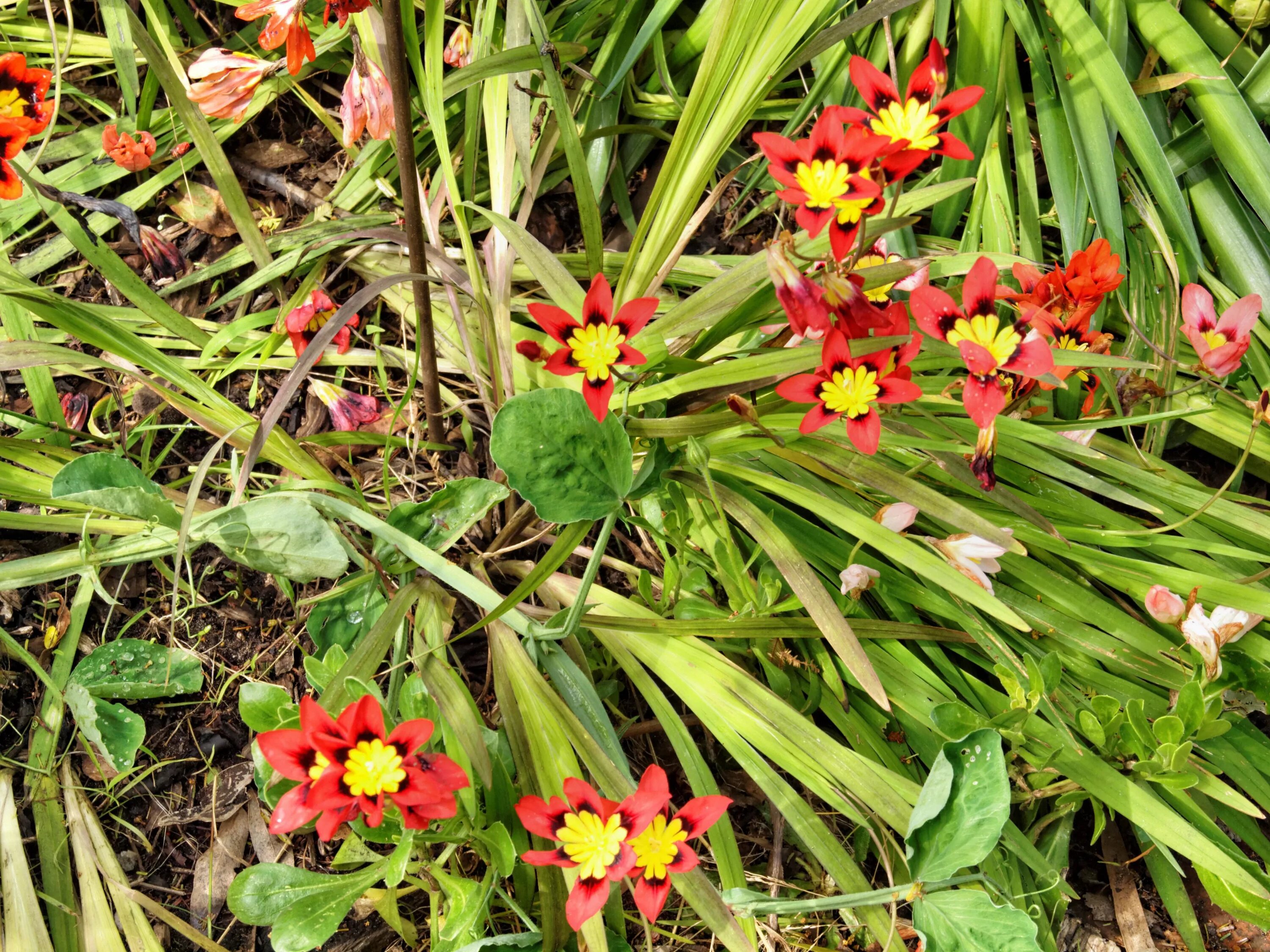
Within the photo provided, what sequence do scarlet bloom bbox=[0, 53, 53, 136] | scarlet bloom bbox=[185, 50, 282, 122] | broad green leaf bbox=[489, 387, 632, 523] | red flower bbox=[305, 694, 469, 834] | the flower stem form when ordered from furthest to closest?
scarlet bloom bbox=[185, 50, 282, 122] → scarlet bloom bbox=[0, 53, 53, 136] → broad green leaf bbox=[489, 387, 632, 523] → the flower stem → red flower bbox=[305, 694, 469, 834]

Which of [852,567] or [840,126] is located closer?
[840,126]

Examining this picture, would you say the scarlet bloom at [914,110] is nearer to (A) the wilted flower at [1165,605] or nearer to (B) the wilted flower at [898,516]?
(B) the wilted flower at [898,516]

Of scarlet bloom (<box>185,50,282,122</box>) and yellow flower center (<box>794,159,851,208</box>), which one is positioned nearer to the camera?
yellow flower center (<box>794,159,851,208</box>)

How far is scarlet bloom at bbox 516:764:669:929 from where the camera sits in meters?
0.86

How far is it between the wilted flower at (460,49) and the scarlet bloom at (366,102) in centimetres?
30

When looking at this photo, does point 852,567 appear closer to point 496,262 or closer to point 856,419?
point 856,419

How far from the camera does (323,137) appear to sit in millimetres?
1670

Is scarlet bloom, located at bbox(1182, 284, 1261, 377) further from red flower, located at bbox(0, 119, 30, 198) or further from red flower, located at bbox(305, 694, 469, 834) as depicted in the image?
red flower, located at bbox(0, 119, 30, 198)

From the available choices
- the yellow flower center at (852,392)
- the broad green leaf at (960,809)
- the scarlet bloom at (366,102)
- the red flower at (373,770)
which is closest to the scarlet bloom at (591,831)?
the red flower at (373,770)

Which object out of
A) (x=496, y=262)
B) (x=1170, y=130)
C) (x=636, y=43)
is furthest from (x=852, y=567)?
(x=1170, y=130)

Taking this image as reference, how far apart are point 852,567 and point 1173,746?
388mm

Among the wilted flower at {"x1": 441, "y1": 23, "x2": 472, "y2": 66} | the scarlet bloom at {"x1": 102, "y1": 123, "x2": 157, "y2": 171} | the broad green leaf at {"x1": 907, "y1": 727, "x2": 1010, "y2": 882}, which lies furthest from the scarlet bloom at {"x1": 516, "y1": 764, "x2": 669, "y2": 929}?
the scarlet bloom at {"x1": 102, "y1": 123, "x2": 157, "y2": 171}

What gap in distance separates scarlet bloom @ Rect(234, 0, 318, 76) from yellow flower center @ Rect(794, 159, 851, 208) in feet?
1.75

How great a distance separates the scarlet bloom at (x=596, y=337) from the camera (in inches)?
35.9
